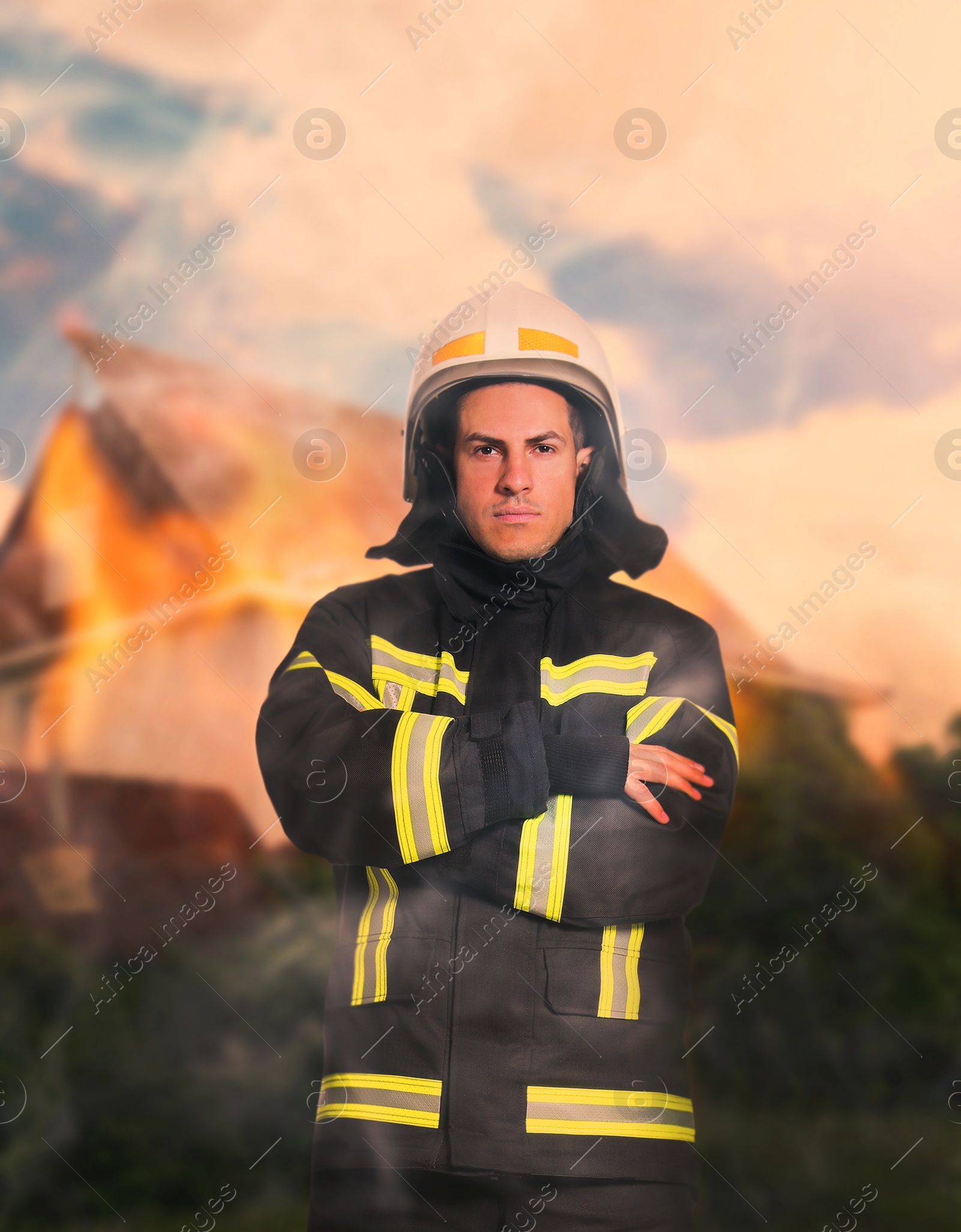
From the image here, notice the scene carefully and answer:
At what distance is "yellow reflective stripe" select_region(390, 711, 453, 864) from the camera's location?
6.27 feet

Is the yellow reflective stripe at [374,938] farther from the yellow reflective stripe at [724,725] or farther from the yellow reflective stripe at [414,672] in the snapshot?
the yellow reflective stripe at [724,725]

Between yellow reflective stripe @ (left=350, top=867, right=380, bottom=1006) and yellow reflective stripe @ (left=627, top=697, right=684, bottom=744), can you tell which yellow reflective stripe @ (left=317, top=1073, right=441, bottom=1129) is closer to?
yellow reflective stripe @ (left=350, top=867, right=380, bottom=1006)

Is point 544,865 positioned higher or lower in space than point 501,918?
higher

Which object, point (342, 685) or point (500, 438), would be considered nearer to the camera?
point (342, 685)

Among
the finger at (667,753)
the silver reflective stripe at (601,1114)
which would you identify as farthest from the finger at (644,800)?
the silver reflective stripe at (601,1114)

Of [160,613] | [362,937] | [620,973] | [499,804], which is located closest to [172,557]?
[160,613]

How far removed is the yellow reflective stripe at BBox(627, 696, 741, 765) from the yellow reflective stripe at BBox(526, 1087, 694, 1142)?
0.80m

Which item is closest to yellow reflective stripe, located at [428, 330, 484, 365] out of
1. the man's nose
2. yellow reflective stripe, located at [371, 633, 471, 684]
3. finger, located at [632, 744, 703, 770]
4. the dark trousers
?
the man's nose

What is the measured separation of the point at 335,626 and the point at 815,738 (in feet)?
6.80

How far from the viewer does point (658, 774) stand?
6.73ft

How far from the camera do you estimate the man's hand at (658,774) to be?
2.00 metres

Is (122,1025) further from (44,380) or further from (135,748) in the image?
(44,380)

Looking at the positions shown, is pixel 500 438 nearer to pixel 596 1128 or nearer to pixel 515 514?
pixel 515 514

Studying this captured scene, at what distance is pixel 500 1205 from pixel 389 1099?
329mm
